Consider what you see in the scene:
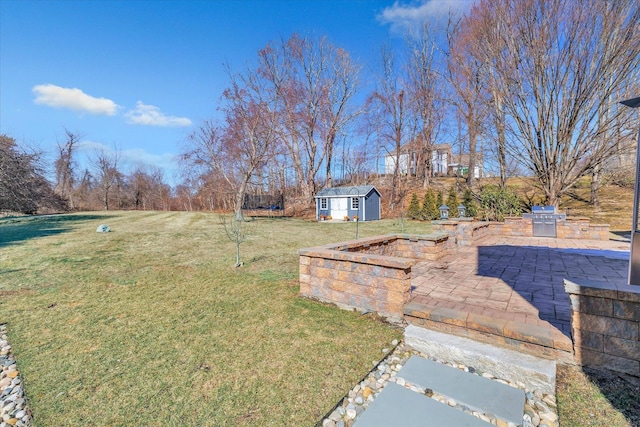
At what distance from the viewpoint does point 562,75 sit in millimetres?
10664

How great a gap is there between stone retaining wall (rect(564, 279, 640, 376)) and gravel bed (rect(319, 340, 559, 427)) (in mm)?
512

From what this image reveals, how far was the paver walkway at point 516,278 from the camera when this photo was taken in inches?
108

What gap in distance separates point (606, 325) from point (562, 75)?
42.2ft

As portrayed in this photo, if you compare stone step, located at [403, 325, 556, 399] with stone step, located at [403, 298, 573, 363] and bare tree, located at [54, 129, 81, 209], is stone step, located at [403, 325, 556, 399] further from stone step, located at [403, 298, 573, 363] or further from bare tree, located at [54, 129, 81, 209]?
bare tree, located at [54, 129, 81, 209]

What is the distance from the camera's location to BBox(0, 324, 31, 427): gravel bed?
5.63 ft

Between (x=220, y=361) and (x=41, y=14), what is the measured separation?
34.0 feet

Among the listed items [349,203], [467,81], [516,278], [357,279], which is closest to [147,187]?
[349,203]

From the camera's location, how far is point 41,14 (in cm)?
729

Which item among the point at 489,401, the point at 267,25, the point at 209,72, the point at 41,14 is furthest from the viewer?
the point at 267,25

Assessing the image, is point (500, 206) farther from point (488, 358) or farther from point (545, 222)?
point (488, 358)

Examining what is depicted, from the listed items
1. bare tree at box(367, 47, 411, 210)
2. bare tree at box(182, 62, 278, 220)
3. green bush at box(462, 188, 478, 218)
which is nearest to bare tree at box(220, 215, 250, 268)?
bare tree at box(182, 62, 278, 220)

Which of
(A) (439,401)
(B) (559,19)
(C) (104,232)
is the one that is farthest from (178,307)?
(B) (559,19)

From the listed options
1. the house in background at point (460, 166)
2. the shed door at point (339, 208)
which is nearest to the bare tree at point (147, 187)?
the shed door at point (339, 208)

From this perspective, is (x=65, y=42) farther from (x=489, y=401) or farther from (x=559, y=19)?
(x=559, y=19)
